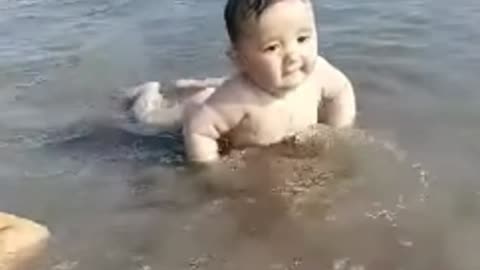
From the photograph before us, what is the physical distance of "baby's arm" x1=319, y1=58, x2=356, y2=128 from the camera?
449 centimetres

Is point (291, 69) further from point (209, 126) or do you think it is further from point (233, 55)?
point (209, 126)

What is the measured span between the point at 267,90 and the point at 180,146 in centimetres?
51

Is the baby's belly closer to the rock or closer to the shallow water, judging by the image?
the shallow water

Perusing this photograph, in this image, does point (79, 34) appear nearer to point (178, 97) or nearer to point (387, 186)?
point (178, 97)

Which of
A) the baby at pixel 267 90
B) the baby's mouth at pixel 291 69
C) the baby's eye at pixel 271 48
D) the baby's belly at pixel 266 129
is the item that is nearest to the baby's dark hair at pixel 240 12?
the baby at pixel 267 90

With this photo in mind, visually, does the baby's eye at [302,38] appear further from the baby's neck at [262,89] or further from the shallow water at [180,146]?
the shallow water at [180,146]

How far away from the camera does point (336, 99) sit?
4.52 metres

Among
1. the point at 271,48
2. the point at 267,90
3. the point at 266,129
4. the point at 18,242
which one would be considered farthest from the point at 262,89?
the point at 18,242

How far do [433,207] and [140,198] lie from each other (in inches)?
43.8

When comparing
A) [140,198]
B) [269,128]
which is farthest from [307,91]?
[140,198]

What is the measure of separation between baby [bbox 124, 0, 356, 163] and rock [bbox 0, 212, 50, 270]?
32.7 inches

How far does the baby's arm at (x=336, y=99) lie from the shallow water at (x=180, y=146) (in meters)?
0.13

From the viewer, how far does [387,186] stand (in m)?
3.90

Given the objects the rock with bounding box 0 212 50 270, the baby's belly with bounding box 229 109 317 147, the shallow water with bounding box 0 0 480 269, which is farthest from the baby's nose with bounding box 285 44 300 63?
the rock with bounding box 0 212 50 270
